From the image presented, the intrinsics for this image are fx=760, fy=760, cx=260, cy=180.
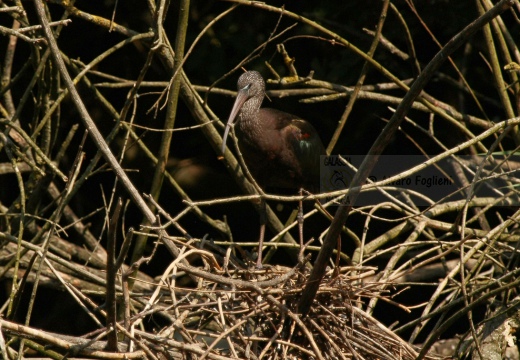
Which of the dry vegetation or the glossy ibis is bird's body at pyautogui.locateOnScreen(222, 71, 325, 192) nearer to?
the glossy ibis

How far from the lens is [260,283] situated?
9.00ft

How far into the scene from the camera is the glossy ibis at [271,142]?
4312mm

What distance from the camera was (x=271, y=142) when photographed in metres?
4.31

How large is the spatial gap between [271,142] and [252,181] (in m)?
1.31

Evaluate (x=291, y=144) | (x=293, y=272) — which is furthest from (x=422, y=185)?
(x=293, y=272)

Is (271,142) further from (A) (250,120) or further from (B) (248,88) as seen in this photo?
(B) (248,88)

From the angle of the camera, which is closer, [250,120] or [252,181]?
[252,181]

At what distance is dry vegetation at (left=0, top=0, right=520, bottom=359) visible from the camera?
2.87m

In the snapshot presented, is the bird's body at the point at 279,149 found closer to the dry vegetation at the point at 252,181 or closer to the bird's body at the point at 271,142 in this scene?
the bird's body at the point at 271,142

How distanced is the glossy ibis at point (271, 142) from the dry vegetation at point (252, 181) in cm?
12

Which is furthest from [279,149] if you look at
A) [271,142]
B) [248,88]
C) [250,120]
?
[248,88]

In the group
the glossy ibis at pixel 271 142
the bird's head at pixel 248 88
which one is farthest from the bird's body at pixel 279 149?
the bird's head at pixel 248 88

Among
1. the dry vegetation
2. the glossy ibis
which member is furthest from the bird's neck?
the dry vegetation

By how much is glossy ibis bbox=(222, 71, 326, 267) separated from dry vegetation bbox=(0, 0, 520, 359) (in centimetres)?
12
